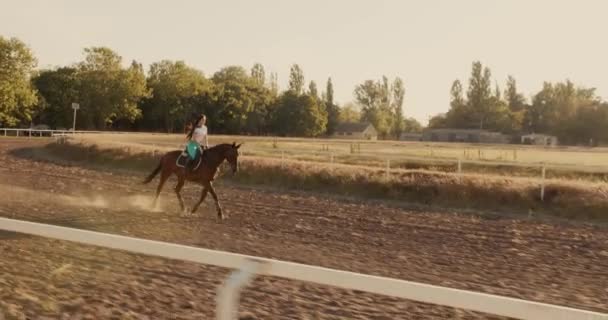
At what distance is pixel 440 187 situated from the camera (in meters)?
19.1

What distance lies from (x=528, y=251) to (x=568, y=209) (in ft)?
22.3

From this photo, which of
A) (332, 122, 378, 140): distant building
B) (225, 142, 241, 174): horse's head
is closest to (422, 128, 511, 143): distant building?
(332, 122, 378, 140): distant building

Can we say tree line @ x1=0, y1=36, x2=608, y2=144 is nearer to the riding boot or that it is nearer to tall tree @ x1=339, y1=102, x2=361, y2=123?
tall tree @ x1=339, y1=102, x2=361, y2=123

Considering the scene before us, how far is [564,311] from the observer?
8.29 ft

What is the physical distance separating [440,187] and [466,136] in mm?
93161

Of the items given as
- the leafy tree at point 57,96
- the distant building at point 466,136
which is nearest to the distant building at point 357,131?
the distant building at point 466,136

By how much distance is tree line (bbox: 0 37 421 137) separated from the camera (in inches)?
2288

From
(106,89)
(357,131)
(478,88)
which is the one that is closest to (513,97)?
(478,88)

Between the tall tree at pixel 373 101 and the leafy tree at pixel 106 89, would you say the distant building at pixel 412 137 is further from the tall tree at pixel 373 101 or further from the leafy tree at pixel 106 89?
the leafy tree at pixel 106 89

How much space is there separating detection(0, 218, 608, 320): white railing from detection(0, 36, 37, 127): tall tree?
5702cm

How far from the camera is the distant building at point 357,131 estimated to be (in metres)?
122

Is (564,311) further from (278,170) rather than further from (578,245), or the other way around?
(278,170)

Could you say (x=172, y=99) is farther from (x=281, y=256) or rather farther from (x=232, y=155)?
(x=281, y=256)

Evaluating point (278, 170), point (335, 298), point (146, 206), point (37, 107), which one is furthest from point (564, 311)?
point (37, 107)
